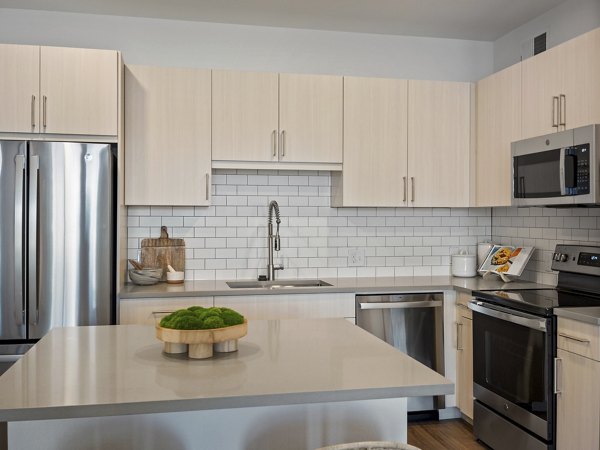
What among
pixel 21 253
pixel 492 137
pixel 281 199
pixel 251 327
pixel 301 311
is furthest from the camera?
pixel 281 199

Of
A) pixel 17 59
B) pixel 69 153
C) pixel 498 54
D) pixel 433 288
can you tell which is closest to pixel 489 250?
pixel 433 288

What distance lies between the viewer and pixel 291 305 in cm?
385

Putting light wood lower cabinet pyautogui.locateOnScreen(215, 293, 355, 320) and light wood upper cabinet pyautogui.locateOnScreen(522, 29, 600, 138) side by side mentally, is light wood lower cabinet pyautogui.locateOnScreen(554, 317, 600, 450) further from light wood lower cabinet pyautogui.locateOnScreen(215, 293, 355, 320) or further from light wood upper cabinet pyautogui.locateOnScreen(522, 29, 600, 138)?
light wood lower cabinet pyautogui.locateOnScreen(215, 293, 355, 320)

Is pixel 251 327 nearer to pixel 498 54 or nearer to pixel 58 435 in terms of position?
pixel 58 435

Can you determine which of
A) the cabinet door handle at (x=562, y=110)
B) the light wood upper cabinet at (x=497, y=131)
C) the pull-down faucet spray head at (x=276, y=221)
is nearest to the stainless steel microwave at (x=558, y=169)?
the cabinet door handle at (x=562, y=110)

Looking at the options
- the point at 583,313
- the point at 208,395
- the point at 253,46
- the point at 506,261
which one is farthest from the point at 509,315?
the point at 253,46

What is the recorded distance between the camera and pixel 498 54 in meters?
4.70

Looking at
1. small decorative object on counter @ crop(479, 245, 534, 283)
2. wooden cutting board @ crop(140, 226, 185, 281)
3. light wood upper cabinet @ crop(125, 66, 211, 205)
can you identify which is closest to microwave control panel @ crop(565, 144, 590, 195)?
small decorative object on counter @ crop(479, 245, 534, 283)

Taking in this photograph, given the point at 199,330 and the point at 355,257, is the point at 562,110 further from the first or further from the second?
the point at 199,330

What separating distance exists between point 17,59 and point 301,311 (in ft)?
7.23

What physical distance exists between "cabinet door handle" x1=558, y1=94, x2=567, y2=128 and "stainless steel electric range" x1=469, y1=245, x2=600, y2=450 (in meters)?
0.71

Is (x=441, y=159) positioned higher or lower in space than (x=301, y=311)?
higher

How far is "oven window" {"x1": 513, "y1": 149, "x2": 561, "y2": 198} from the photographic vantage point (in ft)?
11.1

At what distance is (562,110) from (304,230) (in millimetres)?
1877
